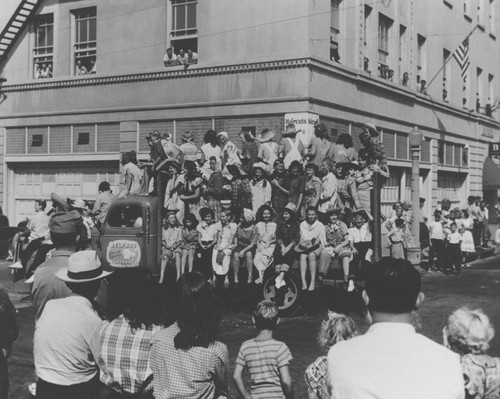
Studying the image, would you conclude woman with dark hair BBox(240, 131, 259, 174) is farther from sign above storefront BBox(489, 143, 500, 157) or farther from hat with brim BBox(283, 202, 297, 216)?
sign above storefront BBox(489, 143, 500, 157)

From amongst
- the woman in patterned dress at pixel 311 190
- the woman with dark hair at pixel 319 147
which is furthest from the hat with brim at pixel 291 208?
the woman with dark hair at pixel 319 147

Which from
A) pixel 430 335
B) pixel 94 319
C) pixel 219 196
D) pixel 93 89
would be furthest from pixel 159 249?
pixel 93 89

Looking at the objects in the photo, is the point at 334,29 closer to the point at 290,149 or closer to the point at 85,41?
the point at 290,149

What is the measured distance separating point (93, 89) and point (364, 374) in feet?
70.7

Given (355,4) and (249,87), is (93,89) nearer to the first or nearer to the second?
(249,87)

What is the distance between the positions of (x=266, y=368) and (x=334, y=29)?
17.2 m

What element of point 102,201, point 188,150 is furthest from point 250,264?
point 102,201

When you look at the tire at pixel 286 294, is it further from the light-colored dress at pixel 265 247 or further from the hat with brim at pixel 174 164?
the hat with brim at pixel 174 164

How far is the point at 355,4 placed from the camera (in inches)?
864

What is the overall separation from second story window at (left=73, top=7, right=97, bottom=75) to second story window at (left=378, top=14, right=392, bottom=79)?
31.8 ft

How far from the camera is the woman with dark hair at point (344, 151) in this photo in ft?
41.1

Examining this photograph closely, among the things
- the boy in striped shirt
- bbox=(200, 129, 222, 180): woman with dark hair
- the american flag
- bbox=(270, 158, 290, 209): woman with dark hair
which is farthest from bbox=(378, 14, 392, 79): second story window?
the boy in striped shirt

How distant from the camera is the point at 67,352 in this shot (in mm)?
4250

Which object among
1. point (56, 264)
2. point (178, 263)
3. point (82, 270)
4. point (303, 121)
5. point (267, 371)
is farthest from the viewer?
point (303, 121)
